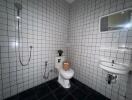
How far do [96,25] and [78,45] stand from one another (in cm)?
72

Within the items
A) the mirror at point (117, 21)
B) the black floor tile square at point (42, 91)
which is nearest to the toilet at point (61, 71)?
the black floor tile square at point (42, 91)

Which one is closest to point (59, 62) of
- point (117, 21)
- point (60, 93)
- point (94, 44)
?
point (60, 93)

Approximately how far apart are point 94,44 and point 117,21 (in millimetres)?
620

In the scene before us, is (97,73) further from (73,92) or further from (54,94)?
(54,94)

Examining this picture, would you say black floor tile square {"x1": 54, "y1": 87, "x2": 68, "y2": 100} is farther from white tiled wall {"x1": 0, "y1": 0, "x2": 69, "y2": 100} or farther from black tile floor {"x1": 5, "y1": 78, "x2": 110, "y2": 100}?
white tiled wall {"x1": 0, "y1": 0, "x2": 69, "y2": 100}

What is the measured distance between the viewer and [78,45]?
2.00m

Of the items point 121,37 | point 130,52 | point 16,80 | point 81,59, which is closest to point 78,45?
point 81,59

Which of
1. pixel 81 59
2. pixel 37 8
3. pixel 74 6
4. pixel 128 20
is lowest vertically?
pixel 81 59

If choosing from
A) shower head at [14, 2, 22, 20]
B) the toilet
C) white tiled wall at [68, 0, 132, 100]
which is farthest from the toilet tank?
shower head at [14, 2, 22, 20]

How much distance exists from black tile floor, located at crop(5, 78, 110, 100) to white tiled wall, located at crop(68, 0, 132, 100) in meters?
0.21

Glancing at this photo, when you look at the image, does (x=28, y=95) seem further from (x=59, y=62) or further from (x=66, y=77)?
(x=59, y=62)

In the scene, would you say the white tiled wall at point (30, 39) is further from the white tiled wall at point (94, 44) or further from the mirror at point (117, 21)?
the mirror at point (117, 21)

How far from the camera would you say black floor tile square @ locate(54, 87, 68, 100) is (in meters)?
1.38

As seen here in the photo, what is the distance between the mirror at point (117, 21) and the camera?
1.14m
